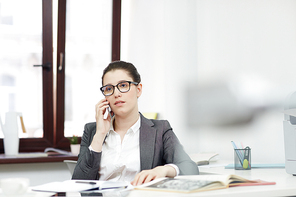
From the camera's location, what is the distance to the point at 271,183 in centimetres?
93

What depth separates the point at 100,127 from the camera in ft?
4.53

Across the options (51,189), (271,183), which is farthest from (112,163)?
(271,183)

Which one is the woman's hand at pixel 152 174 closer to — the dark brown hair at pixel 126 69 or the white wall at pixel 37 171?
the dark brown hair at pixel 126 69

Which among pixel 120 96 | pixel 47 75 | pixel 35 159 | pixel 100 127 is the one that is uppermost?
pixel 47 75

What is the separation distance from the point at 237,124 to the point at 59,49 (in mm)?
2622

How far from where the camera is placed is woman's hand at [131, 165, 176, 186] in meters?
0.98

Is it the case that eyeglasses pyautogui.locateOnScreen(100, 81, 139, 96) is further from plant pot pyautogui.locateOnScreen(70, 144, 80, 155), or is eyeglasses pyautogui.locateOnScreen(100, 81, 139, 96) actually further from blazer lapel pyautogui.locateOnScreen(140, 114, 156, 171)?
plant pot pyautogui.locateOnScreen(70, 144, 80, 155)

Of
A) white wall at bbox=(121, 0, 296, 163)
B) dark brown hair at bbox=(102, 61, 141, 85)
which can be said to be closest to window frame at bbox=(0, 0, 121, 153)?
dark brown hair at bbox=(102, 61, 141, 85)

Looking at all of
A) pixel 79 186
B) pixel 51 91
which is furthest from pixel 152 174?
pixel 51 91

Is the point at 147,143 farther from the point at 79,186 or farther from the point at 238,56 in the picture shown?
the point at 238,56

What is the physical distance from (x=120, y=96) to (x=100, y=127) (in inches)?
6.2

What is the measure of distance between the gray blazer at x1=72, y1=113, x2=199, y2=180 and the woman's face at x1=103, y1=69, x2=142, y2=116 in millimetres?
119

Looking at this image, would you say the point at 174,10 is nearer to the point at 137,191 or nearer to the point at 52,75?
the point at 137,191

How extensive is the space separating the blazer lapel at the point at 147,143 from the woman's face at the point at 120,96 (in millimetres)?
102
